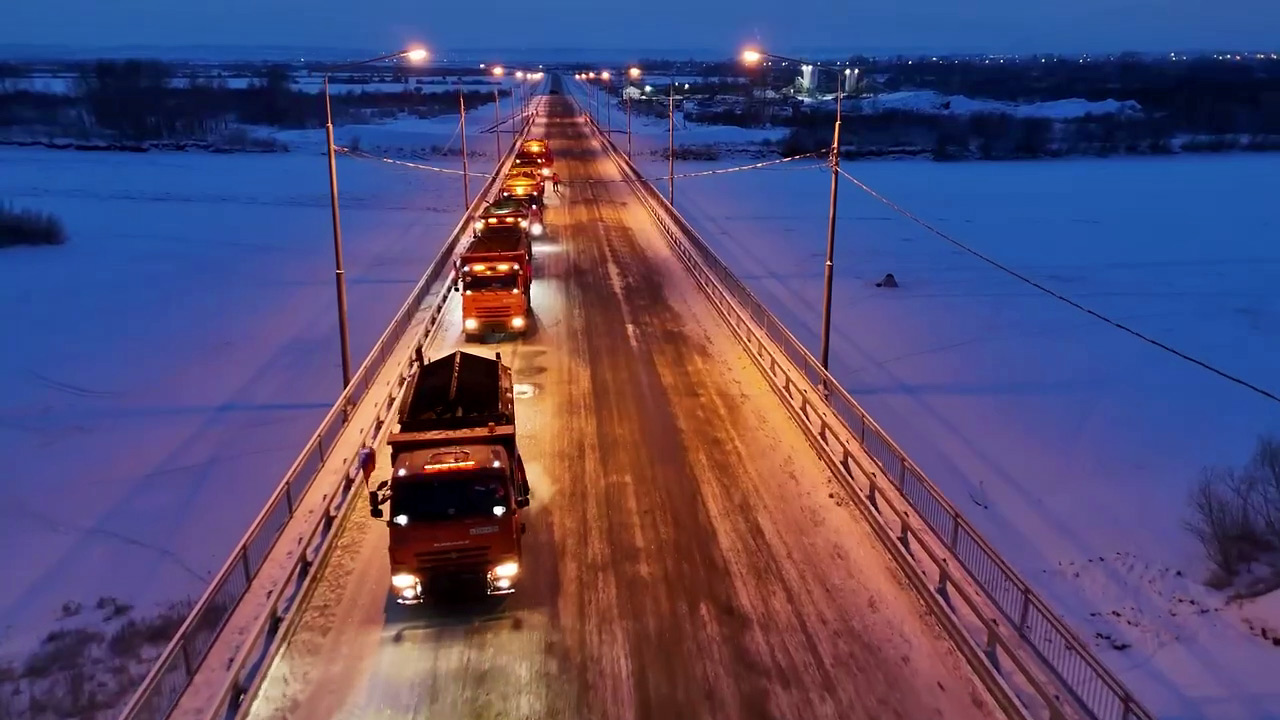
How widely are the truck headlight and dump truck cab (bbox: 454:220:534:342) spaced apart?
46.7 ft

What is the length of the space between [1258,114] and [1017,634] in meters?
147

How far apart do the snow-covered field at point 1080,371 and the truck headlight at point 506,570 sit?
354 inches

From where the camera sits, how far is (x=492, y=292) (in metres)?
26.5

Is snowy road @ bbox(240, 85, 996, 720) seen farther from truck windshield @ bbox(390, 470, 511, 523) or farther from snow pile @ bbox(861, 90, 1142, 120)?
snow pile @ bbox(861, 90, 1142, 120)

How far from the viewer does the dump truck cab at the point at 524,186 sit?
45.1 m

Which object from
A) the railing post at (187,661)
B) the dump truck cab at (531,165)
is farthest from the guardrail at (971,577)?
the dump truck cab at (531,165)

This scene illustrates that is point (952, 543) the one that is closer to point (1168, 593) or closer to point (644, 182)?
point (1168, 593)

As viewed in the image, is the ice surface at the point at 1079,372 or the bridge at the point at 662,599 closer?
the bridge at the point at 662,599

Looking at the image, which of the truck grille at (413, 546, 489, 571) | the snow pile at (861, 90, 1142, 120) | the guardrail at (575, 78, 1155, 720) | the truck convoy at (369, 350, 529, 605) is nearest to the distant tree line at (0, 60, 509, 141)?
the snow pile at (861, 90, 1142, 120)

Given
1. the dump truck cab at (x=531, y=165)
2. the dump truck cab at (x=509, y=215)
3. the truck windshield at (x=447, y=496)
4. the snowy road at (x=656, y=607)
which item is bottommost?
A: the snowy road at (x=656, y=607)

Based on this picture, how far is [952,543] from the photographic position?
45.4 ft

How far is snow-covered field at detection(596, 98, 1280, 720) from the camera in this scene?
15.7 metres

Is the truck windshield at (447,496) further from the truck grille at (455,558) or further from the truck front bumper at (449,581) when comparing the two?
the truck front bumper at (449,581)

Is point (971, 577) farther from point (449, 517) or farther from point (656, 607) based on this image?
point (449, 517)
